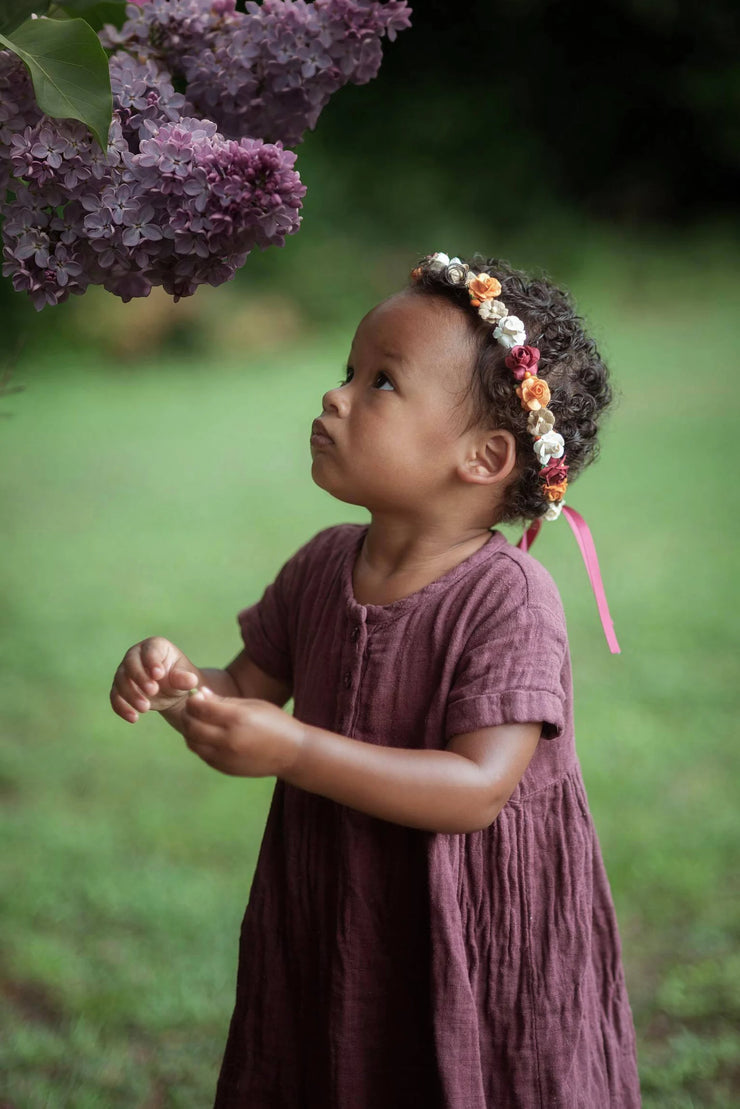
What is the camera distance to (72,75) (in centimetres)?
106

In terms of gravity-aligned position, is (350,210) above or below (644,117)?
below

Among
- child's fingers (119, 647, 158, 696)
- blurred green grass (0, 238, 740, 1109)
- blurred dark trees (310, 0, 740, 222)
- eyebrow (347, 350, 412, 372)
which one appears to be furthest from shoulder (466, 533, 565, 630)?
blurred dark trees (310, 0, 740, 222)

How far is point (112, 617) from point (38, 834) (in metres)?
1.21

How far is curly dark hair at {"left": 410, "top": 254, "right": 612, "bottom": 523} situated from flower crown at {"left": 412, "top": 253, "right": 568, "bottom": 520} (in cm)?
1

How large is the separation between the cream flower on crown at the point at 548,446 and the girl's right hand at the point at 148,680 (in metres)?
0.41

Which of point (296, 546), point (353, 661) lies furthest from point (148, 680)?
point (296, 546)

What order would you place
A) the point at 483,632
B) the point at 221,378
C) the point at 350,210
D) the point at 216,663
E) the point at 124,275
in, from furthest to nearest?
the point at 350,210 → the point at 221,378 → the point at 216,663 → the point at 483,632 → the point at 124,275

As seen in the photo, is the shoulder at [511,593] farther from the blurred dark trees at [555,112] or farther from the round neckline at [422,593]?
the blurred dark trees at [555,112]

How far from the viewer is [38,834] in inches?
105

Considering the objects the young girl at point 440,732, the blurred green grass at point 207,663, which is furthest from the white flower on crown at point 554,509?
the blurred green grass at point 207,663

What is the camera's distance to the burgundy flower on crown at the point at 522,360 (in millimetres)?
1255

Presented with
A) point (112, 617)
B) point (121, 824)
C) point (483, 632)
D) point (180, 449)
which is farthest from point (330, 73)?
point (180, 449)

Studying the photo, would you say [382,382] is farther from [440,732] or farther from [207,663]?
[207,663]

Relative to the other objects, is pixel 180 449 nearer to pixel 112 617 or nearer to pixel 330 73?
pixel 112 617
